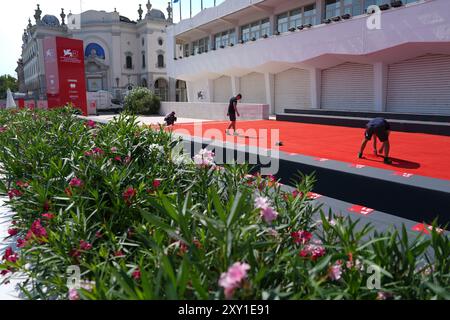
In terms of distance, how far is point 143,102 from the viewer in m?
32.5

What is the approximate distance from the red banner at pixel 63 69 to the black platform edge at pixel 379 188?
39.5 ft

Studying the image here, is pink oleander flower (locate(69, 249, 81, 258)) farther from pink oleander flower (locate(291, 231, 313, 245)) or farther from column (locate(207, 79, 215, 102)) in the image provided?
column (locate(207, 79, 215, 102))

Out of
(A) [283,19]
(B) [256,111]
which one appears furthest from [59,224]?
(A) [283,19]

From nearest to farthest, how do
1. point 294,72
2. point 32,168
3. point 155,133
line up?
point 32,168 → point 155,133 → point 294,72

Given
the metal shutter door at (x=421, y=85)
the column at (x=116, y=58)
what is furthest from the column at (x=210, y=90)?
the column at (x=116, y=58)

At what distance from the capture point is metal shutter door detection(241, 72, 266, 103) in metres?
27.0

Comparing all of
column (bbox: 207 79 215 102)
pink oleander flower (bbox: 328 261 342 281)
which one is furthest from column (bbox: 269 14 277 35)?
pink oleander flower (bbox: 328 261 342 281)

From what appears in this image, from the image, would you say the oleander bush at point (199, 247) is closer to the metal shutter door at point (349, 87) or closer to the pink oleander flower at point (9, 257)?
the pink oleander flower at point (9, 257)

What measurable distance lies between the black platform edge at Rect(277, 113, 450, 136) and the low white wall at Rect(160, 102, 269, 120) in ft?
5.33

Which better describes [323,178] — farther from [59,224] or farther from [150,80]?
[150,80]

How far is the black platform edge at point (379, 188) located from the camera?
4691 millimetres

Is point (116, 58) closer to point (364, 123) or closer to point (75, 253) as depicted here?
point (364, 123)

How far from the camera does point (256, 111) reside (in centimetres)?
2216
